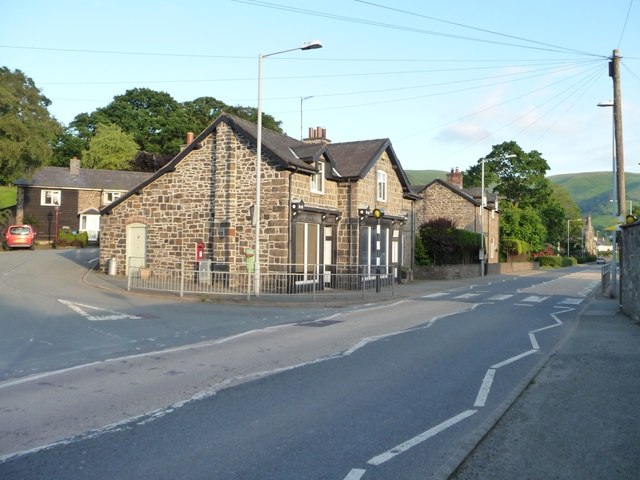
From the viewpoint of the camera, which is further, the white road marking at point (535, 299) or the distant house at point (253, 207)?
the distant house at point (253, 207)

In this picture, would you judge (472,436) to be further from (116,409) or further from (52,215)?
(52,215)

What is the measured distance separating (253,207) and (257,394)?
48.3ft

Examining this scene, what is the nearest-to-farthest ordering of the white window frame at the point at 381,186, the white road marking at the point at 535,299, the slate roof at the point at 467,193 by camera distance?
the white road marking at the point at 535,299
the white window frame at the point at 381,186
the slate roof at the point at 467,193

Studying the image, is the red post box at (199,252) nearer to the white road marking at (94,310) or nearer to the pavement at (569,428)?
the white road marking at (94,310)

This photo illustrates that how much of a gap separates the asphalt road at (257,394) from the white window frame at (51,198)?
4283 centimetres

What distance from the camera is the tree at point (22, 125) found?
131 feet

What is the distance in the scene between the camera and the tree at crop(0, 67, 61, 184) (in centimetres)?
3991

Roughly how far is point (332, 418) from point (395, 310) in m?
11.8

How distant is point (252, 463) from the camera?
494 centimetres

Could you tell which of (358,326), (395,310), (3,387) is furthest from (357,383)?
(395,310)

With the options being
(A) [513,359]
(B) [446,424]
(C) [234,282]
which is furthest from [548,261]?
(B) [446,424]

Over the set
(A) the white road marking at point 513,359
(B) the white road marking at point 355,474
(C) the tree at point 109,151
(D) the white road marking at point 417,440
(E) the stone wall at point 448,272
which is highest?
(C) the tree at point 109,151

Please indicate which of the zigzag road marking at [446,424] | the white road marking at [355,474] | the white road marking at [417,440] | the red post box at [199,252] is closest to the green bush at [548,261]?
the red post box at [199,252]

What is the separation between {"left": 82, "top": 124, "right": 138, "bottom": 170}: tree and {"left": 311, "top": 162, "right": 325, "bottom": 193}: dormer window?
4862cm
